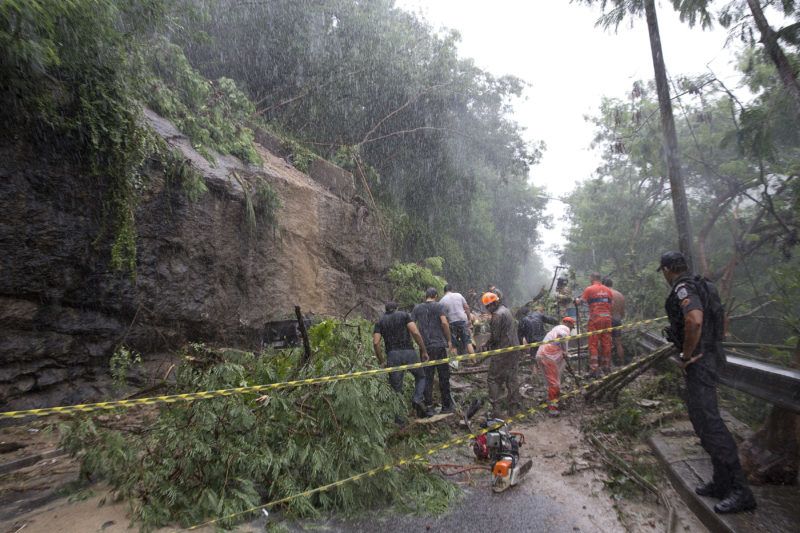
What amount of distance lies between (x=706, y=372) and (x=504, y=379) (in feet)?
11.2

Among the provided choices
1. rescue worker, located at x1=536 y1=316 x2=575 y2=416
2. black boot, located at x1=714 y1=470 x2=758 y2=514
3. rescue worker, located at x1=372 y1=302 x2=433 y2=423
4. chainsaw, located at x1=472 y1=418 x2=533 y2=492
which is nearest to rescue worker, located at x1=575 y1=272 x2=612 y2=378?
rescue worker, located at x1=536 y1=316 x2=575 y2=416

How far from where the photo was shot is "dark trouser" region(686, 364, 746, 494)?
11.0 feet

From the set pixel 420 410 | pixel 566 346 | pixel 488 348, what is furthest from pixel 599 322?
pixel 420 410

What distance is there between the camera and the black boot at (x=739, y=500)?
10.8 feet

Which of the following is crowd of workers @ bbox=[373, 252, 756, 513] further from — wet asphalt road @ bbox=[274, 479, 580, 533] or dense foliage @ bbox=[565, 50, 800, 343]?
dense foliage @ bbox=[565, 50, 800, 343]

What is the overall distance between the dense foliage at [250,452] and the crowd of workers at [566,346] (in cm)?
199

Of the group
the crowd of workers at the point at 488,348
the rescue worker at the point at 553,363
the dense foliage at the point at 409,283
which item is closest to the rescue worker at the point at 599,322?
the crowd of workers at the point at 488,348

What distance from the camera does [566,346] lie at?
7.34 m

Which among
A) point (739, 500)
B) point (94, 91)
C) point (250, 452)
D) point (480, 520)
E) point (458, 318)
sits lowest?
point (480, 520)

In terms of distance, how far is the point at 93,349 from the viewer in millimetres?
6492

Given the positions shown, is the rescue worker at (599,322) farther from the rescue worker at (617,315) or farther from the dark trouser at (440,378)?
the dark trouser at (440,378)

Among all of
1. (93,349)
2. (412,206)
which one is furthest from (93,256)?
(412,206)

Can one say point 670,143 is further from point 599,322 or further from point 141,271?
point 141,271


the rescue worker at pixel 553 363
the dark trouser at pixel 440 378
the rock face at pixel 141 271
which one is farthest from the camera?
the rescue worker at pixel 553 363
